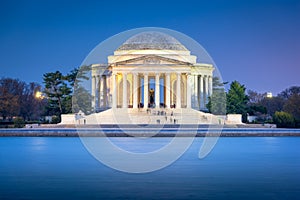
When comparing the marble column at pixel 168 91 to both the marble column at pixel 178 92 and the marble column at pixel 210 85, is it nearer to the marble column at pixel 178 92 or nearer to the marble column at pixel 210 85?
the marble column at pixel 178 92

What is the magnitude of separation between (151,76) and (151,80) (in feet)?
8.47

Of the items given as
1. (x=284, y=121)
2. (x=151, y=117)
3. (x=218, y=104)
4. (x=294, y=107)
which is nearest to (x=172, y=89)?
(x=218, y=104)

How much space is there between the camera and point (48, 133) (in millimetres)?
50031

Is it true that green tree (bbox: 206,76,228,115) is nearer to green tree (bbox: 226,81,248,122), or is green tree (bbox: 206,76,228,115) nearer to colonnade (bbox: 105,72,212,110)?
green tree (bbox: 226,81,248,122)

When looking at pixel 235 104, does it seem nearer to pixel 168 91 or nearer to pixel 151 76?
pixel 168 91

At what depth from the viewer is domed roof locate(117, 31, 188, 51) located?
324 feet

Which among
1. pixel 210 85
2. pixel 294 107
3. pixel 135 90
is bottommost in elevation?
pixel 294 107

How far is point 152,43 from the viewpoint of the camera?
326ft

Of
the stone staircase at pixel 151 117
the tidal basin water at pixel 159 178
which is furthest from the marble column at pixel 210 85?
→ the tidal basin water at pixel 159 178

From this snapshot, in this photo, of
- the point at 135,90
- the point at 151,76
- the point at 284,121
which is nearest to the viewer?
the point at 284,121

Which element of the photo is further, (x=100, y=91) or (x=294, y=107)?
(x=100, y=91)

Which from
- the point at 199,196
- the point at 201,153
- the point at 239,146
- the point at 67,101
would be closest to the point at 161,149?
the point at 201,153

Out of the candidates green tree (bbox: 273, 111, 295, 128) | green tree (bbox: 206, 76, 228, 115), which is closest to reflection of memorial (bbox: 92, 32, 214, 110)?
green tree (bbox: 206, 76, 228, 115)

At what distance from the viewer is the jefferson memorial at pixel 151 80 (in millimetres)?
88250
